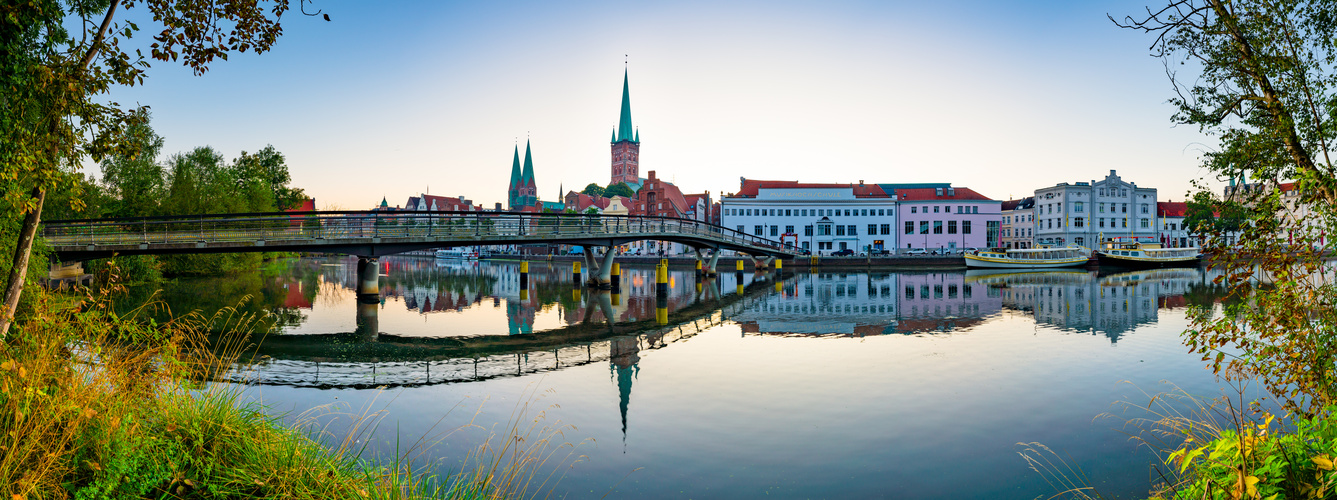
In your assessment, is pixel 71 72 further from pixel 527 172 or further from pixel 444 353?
pixel 527 172

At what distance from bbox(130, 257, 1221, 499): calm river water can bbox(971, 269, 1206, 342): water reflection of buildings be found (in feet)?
0.89

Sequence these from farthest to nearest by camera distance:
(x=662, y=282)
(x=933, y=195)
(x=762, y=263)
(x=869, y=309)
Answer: (x=933, y=195) → (x=762, y=263) → (x=662, y=282) → (x=869, y=309)

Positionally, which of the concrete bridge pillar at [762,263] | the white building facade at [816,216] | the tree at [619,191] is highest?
the tree at [619,191]

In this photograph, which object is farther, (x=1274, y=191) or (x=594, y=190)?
(x=594, y=190)

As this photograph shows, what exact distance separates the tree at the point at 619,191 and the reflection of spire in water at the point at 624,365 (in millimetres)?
119968

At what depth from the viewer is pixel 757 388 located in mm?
11938

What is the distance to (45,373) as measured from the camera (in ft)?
17.0

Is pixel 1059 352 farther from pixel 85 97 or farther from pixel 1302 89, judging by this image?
pixel 85 97

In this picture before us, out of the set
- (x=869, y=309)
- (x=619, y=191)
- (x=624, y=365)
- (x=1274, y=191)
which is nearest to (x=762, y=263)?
(x=869, y=309)

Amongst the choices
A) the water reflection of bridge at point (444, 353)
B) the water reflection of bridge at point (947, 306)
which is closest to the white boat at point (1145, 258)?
the water reflection of bridge at point (947, 306)

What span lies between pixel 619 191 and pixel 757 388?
128598 millimetres

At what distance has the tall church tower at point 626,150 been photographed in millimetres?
148000

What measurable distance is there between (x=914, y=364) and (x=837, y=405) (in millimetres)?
4381

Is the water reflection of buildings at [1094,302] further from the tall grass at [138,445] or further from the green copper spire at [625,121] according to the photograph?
the green copper spire at [625,121]
